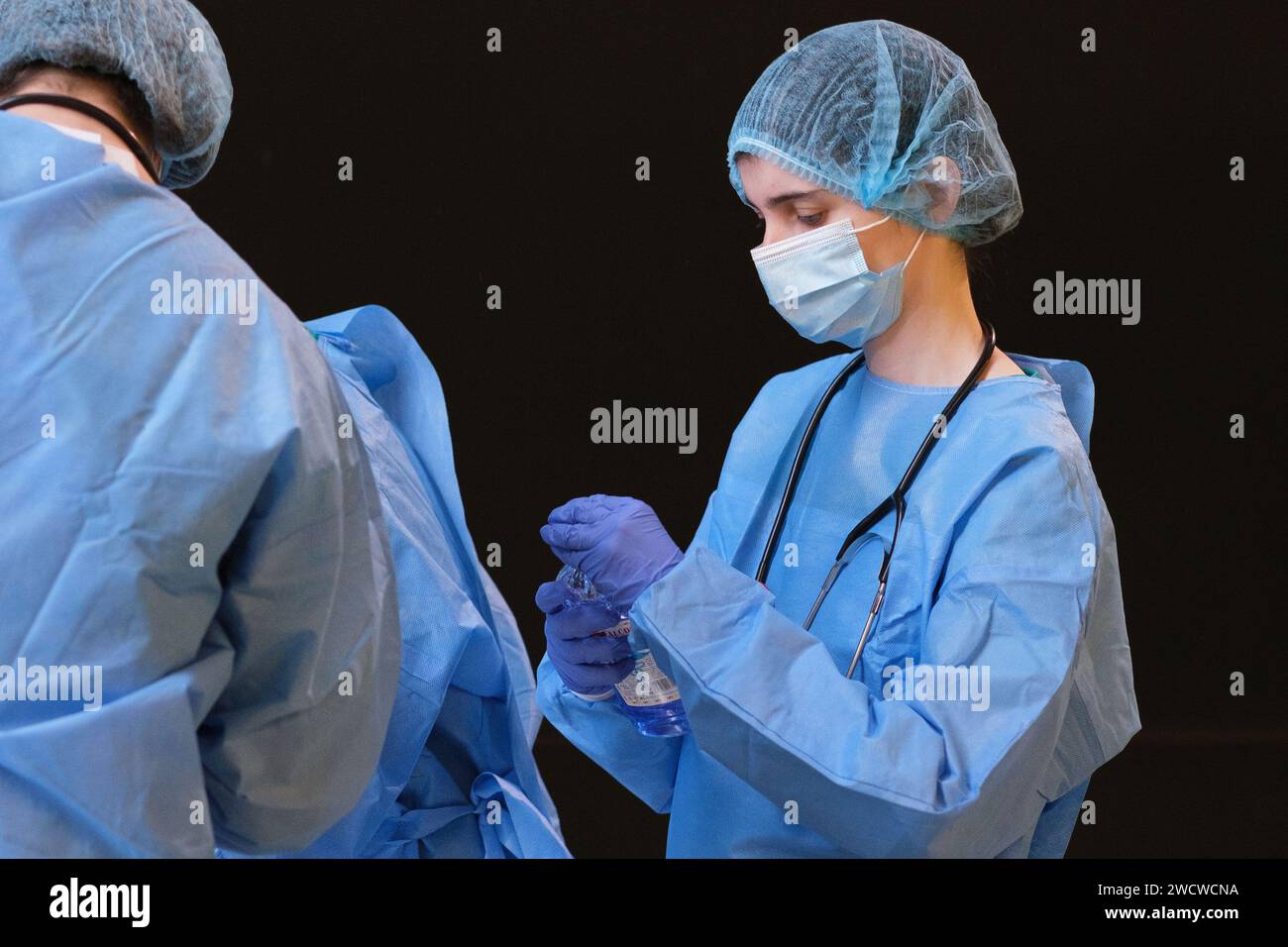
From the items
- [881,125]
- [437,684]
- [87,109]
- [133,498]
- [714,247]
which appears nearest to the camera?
[133,498]

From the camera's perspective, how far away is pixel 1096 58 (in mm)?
2670

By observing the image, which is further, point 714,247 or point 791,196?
point 714,247

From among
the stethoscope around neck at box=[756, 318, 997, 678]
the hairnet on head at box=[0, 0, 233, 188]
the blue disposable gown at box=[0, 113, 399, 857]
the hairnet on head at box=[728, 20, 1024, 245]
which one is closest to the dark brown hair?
the hairnet on head at box=[0, 0, 233, 188]

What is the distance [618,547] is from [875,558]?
281 mm

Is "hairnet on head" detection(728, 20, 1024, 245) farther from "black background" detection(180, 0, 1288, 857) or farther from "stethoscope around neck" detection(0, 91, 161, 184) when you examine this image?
"black background" detection(180, 0, 1288, 857)

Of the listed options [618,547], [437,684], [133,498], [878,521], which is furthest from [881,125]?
[133,498]

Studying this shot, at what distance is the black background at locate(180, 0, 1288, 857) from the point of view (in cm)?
269

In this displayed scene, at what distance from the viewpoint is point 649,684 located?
158cm

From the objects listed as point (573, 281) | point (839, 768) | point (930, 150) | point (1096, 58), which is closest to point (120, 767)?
point (839, 768)

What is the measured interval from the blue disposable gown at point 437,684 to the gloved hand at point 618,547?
0.13 m

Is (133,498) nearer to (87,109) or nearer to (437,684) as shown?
(87,109)

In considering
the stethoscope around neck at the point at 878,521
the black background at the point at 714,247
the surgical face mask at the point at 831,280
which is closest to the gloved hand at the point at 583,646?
the stethoscope around neck at the point at 878,521

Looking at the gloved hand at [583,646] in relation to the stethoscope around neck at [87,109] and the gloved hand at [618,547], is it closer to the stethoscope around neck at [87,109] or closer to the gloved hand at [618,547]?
the gloved hand at [618,547]

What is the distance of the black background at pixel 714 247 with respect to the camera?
8.84 ft
